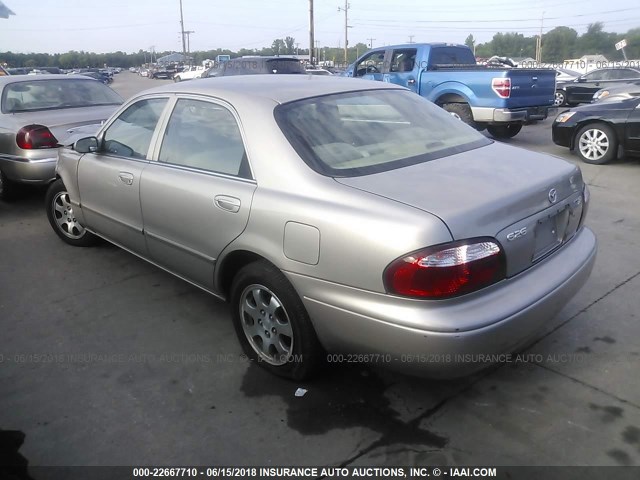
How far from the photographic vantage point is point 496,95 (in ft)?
31.5

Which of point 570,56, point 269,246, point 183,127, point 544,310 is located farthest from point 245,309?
point 570,56

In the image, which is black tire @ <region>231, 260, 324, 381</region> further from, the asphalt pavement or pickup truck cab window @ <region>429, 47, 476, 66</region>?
pickup truck cab window @ <region>429, 47, 476, 66</region>

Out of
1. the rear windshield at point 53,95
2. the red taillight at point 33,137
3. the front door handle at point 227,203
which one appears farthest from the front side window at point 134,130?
the rear windshield at point 53,95

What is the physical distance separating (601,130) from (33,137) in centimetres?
793

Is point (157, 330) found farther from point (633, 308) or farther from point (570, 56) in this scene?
point (570, 56)

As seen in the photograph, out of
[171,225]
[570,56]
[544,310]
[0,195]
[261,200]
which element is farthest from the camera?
[570,56]

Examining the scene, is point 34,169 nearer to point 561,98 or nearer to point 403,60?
point 403,60

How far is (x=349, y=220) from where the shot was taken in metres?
2.38

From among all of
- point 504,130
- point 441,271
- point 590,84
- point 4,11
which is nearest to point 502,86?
point 504,130

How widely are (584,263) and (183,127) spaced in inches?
101

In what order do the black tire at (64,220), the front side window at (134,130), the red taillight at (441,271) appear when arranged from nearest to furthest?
the red taillight at (441,271), the front side window at (134,130), the black tire at (64,220)

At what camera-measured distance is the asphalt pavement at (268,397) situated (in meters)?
2.45

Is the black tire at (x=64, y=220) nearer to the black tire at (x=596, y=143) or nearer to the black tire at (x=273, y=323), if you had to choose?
the black tire at (x=273, y=323)

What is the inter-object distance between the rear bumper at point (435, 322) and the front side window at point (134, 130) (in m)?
1.81
